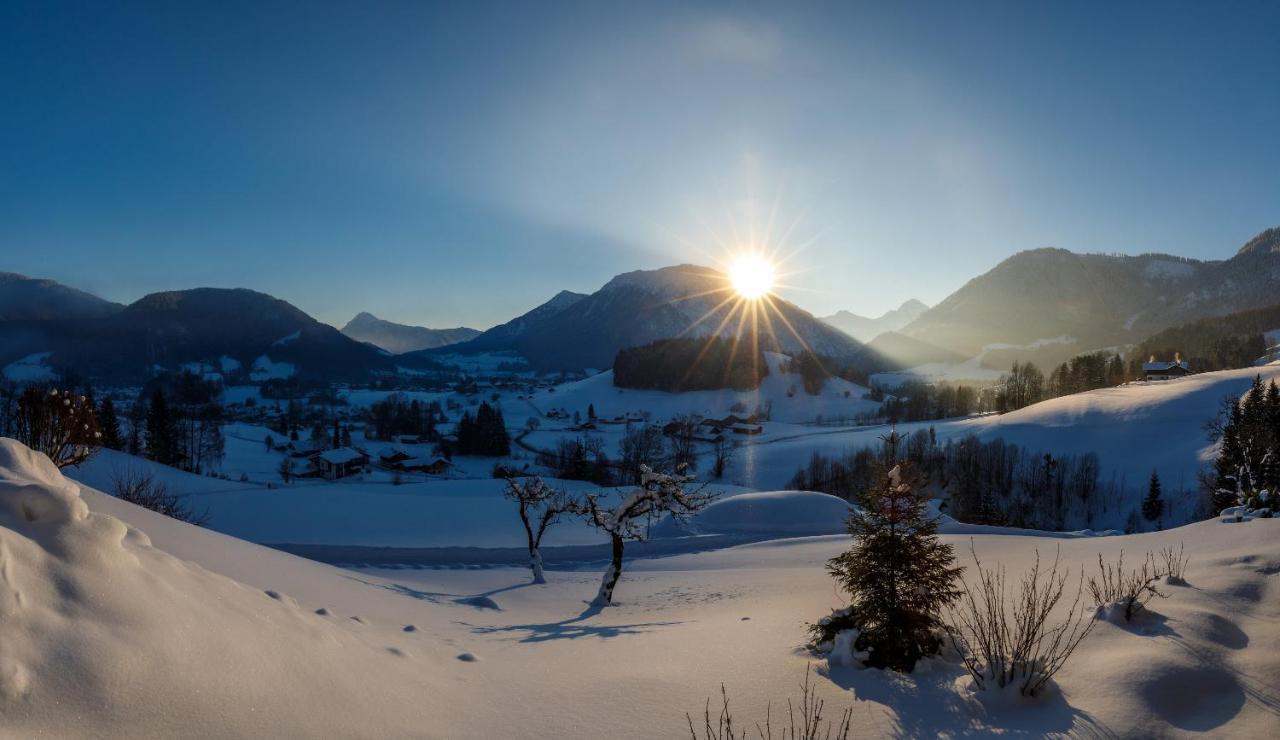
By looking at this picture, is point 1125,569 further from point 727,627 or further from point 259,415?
point 259,415

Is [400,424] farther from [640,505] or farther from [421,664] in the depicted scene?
[421,664]

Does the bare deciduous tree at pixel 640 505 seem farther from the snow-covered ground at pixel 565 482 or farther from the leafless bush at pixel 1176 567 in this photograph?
the snow-covered ground at pixel 565 482

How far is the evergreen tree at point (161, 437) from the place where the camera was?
56938 mm

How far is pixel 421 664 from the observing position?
702 cm

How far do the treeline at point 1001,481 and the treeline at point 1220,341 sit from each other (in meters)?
76.0

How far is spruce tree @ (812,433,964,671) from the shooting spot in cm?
721

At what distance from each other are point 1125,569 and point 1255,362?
158 metres

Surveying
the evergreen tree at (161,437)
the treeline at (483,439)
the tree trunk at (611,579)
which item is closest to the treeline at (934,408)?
the treeline at (483,439)

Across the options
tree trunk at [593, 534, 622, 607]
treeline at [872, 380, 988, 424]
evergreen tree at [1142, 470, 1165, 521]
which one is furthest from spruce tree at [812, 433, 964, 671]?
treeline at [872, 380, 988, 424]

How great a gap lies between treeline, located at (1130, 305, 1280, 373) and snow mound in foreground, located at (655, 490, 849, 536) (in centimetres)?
12146

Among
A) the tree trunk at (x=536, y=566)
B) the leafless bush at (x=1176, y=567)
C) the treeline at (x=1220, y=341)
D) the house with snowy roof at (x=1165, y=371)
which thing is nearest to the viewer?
the leafless bush at (x=1176, y=567)

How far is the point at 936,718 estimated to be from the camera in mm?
5840

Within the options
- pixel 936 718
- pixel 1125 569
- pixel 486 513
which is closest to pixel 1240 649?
pixel 936 718

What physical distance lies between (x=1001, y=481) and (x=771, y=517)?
4413 cm
